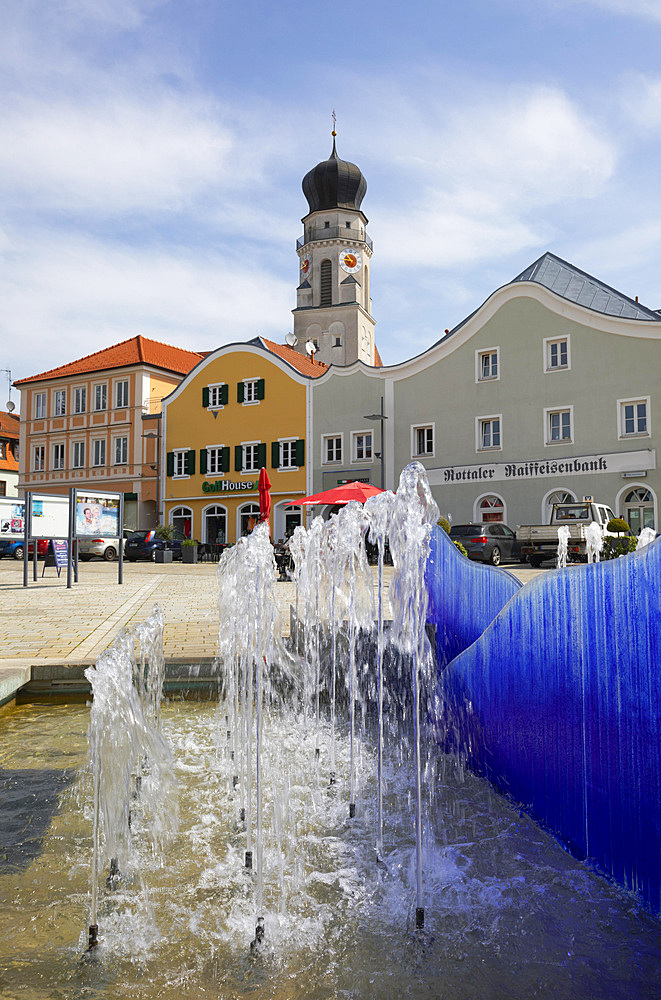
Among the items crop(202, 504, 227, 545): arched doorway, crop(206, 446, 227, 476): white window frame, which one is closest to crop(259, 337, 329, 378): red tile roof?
crop(206, 446, 227, 476): white window frame

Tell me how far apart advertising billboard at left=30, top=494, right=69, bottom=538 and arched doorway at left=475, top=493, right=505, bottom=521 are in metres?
18.8

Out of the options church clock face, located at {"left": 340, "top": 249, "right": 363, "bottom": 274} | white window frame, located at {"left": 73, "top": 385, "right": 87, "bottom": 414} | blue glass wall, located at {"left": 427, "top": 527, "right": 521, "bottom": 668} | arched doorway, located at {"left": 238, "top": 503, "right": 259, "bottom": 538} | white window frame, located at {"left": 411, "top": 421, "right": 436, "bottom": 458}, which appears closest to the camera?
blue glass wall, located at {"left": 427, "top": 527, "right": 521, "bottom": 668}

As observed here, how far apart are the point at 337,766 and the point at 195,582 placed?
13870mm

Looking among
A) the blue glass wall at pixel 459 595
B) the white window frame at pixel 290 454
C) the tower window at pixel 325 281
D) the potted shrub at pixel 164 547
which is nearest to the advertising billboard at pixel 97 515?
the blue glass wall at pixel 459 595

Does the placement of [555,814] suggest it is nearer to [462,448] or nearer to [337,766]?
[337,766]

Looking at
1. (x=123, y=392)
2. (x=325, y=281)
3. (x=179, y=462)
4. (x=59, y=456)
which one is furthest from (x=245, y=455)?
(x=325, y=281)

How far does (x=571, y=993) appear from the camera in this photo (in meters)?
2.43

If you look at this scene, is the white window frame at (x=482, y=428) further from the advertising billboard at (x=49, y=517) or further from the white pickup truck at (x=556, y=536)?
the advertising billboard at (x=49, y=517)

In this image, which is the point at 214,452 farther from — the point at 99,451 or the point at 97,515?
the point at 97,515

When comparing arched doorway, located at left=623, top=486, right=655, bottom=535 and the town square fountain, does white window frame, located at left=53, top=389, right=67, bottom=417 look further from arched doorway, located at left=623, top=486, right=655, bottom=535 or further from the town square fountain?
the town square fountain

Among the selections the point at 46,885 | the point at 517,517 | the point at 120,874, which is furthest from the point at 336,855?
the point at 517,517

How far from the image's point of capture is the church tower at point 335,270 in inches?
2157

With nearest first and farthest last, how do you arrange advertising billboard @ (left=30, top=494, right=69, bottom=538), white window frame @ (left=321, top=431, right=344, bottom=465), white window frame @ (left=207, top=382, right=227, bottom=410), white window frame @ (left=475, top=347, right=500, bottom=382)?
1. advertising billboard @ (left=30, top=494, right=69, bottom=538)
2. white window frame @ (left=475, top=347, right=500, bottom=382)
3. white window frame @ (left=321, top=431, right=344, bottom=465)
4. white window frame @ (left=207, top=382, right=227, bottom=410)

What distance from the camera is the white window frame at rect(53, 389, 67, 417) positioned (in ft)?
148
